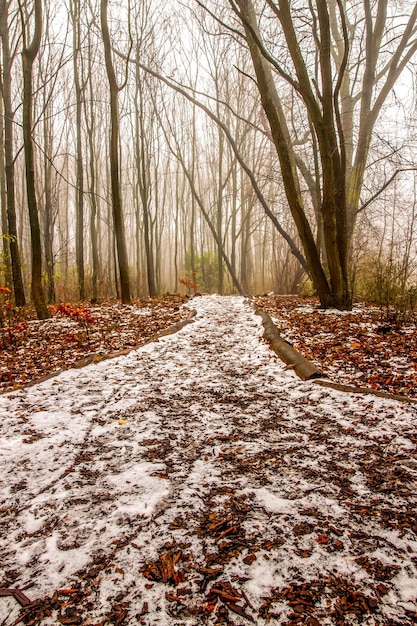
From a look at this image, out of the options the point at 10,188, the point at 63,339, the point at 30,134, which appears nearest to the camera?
the point at 63,339

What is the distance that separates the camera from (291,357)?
3.91 m

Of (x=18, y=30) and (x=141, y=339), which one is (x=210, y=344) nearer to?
(x=141, y=339)

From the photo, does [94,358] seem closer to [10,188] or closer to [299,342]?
[299,342]

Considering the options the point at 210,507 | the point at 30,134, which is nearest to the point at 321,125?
the point at 30,134

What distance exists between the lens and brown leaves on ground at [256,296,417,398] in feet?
10.9

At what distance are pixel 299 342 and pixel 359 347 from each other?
2.68 ft

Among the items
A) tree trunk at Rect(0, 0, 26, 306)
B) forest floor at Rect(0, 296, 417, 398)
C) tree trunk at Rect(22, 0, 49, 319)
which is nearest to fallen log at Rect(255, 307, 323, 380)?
forest floor at Rect(0, 296, 417, 398)

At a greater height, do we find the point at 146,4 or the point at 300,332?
the point at 146,4

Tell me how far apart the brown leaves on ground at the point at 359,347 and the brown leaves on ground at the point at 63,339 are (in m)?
2.46

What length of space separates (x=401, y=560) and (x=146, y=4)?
14.8m

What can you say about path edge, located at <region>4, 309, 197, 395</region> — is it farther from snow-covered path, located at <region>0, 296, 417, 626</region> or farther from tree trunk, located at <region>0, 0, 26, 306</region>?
tree trunk, located at <region>0, 0, 26, 306</region>

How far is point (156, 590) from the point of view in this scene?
1.25 metres

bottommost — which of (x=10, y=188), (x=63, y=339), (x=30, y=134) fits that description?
(x=63, y=339)

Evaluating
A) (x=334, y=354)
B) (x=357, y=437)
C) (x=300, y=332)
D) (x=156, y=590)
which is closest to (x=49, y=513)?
(x=156, y=590)
